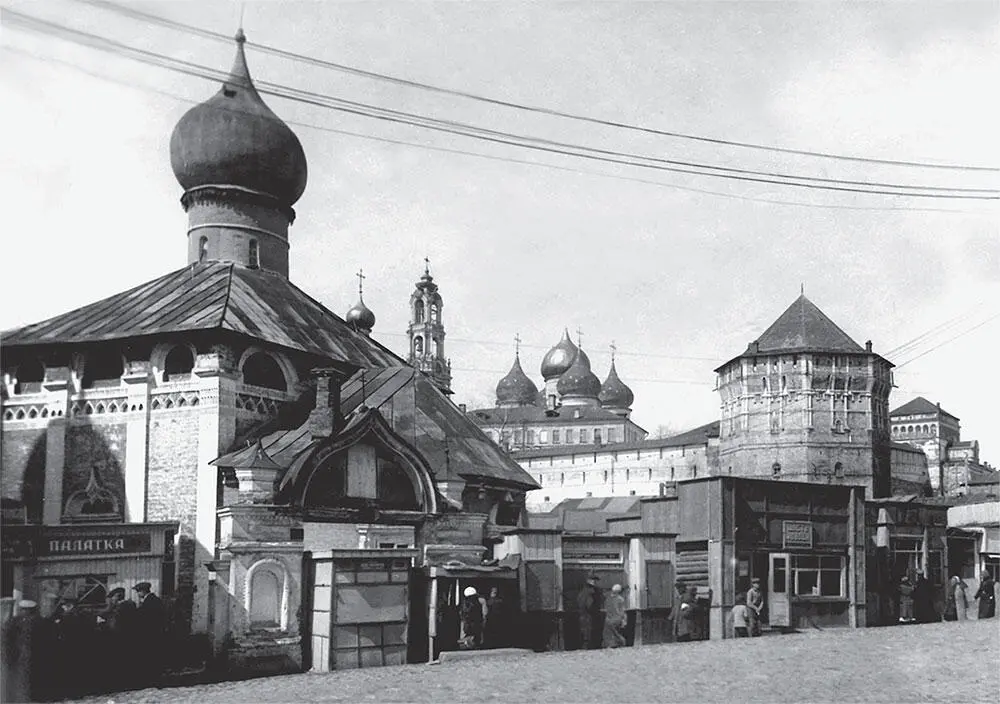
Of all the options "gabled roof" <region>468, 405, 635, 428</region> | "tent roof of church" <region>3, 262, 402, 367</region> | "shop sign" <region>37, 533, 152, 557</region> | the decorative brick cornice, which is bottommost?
"shop sign" <region>37, 533, 152, 557</region>

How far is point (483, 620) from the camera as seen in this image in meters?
19.8

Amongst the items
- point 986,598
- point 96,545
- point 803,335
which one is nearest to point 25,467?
point 96,545

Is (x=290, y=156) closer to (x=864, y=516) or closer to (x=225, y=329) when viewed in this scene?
(x=225, y=329)

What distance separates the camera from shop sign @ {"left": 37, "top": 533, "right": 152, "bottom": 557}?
1889 centimetres

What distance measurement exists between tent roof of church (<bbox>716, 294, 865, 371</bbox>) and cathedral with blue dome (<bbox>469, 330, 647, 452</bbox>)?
1086 inches

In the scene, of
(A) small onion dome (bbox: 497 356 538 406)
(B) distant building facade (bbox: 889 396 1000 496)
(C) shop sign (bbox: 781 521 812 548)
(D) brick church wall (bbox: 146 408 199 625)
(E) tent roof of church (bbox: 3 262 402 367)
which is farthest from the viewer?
(A) small onion dome (bbox: 497 356 538 406)

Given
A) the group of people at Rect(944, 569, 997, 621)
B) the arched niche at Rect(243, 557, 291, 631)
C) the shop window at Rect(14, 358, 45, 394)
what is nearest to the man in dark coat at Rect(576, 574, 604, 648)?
the arched niche at Rect(243, 557, 291, 631)

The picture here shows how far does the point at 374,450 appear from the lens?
74.5ft

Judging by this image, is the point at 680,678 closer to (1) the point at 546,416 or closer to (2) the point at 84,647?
(2) the point at 84,647

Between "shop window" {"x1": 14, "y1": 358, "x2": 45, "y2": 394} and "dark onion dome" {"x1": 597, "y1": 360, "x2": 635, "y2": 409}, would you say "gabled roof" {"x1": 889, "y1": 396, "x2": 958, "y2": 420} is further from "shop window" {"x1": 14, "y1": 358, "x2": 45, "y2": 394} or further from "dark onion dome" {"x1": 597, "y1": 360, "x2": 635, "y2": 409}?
"shop window" {"x1": 14, "y1": 358, "x2": 45, "y2": 394}

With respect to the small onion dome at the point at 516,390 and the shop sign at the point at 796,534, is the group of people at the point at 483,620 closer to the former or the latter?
the shop sign at the point at 796,534

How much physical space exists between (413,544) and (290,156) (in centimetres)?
1114

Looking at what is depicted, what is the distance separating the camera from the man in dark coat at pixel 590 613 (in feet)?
68.7

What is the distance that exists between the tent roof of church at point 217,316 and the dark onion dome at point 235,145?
219 centimetres
